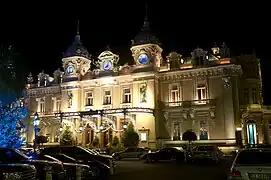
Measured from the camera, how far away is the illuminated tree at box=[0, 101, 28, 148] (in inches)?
991

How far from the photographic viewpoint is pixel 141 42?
40688 mm

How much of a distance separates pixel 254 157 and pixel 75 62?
37.1 m

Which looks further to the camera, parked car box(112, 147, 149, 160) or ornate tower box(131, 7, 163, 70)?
ornate tower box(131, 7, 163, 70)

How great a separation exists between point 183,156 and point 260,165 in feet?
60.1

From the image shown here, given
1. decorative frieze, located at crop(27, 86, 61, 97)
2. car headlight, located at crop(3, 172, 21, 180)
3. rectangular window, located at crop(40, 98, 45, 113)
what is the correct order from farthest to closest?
rectangular window, located at crop(40, 98, 45, 113)
decorative frieze, located at crop(27, 86, 61, 97)
car headlight, located at crop(3, 172, 21, 180)

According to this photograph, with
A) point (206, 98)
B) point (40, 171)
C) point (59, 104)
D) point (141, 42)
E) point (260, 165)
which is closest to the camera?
point (260, 165)

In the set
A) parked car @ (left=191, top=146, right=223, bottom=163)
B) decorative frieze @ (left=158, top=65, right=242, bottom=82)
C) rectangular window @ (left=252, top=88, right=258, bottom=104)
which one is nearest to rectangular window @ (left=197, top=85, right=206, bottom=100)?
decorative frieze @ (left=158, top=65, right=242, bottom=82)

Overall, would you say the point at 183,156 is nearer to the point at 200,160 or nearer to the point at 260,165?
the point at 200,160

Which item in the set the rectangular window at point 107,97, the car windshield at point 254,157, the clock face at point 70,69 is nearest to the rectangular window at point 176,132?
the rectangular window at point 107,97

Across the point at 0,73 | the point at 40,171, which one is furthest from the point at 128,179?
the point at 0,73

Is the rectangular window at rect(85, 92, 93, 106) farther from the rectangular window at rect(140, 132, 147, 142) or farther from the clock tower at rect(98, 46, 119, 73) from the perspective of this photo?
the rectangular window at rect(140, 132, 147, 142)

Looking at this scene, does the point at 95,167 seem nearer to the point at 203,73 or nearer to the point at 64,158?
the point at 64,158

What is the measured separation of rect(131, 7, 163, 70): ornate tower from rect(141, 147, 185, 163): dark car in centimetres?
1392

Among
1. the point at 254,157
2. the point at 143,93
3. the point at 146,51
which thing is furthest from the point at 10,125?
the point at 254,157
